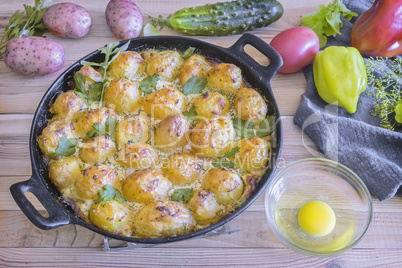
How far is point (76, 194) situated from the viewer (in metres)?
1.76

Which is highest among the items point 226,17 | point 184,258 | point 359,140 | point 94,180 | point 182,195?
point 226,17

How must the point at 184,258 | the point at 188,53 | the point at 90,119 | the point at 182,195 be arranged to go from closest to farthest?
the point at 182,195 < the point at 90,119 < the point at 184,258 < the point at 188,53

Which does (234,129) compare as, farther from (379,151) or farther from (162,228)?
(379,151)

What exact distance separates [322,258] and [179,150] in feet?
2.93

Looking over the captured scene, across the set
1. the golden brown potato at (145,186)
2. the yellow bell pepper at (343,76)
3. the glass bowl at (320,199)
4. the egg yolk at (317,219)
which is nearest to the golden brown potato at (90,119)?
the golden brown potato at (145,186)

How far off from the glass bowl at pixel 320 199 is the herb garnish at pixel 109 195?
698mm

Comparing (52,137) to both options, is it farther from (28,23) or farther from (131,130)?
(28,23)

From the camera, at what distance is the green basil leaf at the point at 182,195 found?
174cm

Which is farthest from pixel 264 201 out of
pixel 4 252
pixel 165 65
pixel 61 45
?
pixel 61 45

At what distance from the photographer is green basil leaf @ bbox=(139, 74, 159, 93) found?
6.62 feet

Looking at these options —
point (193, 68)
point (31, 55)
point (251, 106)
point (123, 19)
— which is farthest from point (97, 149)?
point (123, 19)

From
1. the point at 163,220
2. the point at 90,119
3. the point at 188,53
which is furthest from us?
the point at 188,53

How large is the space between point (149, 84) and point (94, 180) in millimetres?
592

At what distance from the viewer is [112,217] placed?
1630mm
